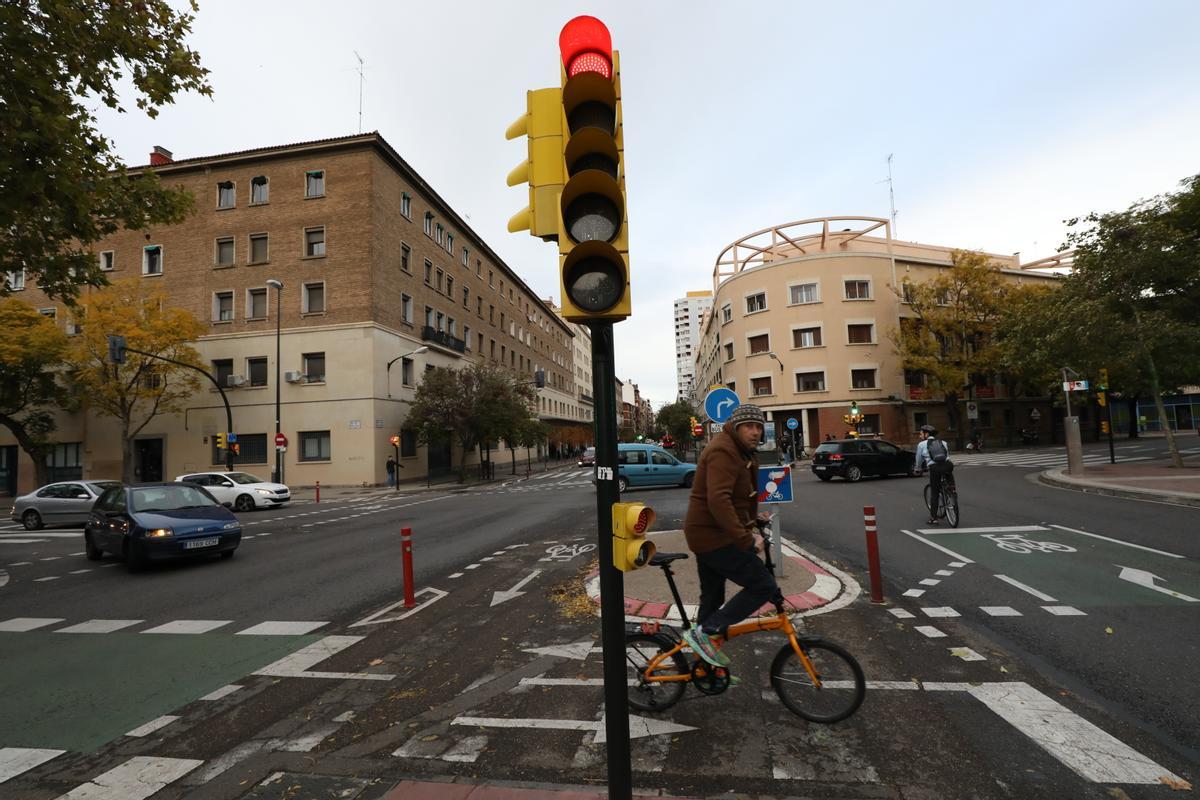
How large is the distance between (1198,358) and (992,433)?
27616mm

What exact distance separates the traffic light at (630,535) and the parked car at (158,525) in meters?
9.80

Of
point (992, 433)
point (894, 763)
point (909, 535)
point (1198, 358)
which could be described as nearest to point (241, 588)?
point (894, 763)

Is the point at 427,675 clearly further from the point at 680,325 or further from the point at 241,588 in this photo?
the point at 680,325

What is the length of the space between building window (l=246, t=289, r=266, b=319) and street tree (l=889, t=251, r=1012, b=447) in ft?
128

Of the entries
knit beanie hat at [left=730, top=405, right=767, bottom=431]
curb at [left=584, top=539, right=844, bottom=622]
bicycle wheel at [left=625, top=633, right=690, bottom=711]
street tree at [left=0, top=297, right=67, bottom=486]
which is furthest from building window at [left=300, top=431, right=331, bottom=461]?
knit beanie hat at [left=730, top=405, right=767, bottom=431]

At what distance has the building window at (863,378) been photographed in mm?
38562

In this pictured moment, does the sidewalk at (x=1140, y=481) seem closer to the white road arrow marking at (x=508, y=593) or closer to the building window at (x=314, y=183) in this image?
the white road arrow marking at (x=508, y=593)

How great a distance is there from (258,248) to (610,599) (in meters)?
33.7

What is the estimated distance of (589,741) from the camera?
3139 mm

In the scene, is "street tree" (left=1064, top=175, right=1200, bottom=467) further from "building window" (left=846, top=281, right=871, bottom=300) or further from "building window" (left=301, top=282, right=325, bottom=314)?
"building window" (left=301, top=282, right=325, bottom=314)

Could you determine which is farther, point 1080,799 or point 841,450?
point 841,450

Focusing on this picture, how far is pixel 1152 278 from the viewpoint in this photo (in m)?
17.1

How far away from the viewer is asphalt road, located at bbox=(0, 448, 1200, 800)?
2.88m

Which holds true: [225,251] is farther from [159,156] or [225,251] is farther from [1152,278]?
[1152,278]
